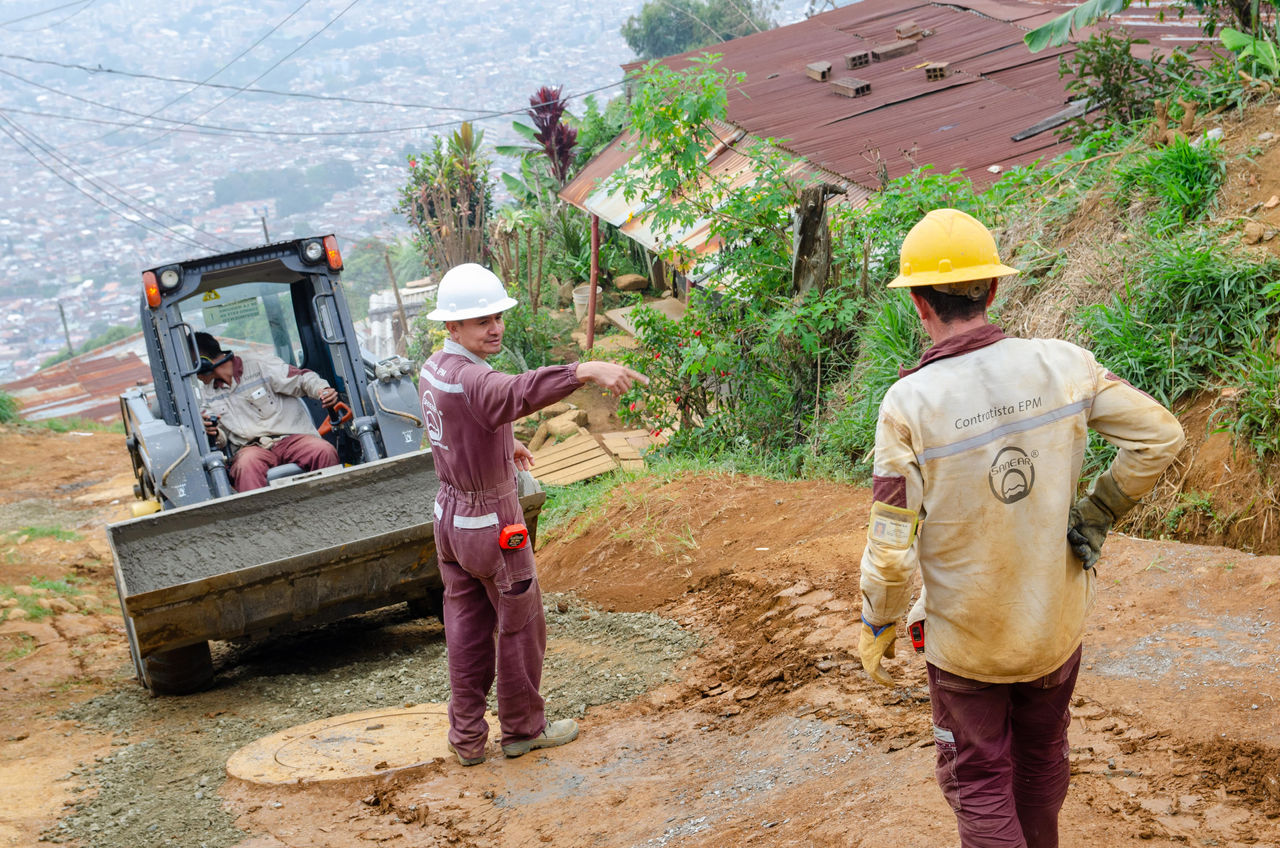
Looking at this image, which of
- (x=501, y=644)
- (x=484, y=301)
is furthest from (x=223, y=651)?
(x=484, y=301)

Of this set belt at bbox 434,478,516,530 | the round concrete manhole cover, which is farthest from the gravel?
belt at bbox 434,478,516,530

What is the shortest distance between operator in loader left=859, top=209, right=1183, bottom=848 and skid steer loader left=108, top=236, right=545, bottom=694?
11.0ft

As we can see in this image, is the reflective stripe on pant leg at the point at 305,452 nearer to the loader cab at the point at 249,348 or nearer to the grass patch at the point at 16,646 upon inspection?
the loader cab at the point at 249,348

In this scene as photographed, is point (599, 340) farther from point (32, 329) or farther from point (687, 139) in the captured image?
point (32, 329)

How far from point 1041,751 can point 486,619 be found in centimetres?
248

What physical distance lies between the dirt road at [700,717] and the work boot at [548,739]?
0.06 metres

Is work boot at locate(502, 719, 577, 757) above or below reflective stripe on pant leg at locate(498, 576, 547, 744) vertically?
below

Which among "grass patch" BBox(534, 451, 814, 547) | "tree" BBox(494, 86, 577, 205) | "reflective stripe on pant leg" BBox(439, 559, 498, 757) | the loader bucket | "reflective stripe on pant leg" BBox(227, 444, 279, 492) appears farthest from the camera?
"tree" BBox(494, 86, 577, 205)

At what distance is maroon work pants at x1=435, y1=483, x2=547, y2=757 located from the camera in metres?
4.44

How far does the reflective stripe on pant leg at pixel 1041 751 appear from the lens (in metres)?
2.88

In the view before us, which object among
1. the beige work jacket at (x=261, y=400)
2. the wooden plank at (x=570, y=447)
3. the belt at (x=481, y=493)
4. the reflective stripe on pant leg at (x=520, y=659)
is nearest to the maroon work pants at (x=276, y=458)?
the beige work jacket at (x=261, y=400)

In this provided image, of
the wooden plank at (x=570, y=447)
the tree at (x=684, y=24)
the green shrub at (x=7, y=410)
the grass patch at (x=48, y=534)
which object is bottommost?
the wooden plank at (x=570, y=447)

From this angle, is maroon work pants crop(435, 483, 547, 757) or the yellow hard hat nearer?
the yellow hard hat

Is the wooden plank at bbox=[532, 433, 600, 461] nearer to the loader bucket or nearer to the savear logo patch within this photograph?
the loader bucket
